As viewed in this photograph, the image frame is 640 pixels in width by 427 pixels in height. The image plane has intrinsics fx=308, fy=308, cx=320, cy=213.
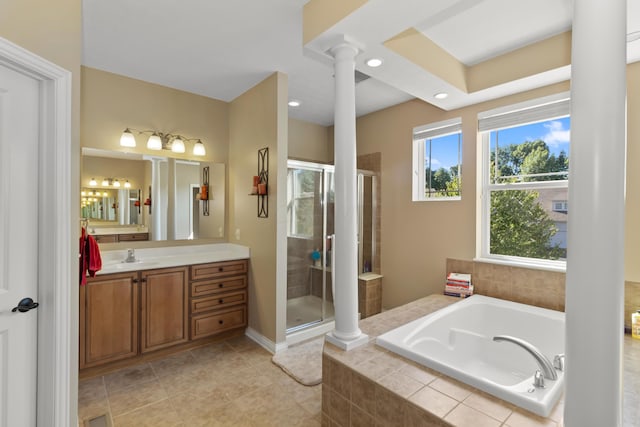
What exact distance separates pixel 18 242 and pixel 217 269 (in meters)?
1.65

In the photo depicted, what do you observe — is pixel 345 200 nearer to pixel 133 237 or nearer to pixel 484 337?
pixel 484 337

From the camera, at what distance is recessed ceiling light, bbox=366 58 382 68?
219 centimetres

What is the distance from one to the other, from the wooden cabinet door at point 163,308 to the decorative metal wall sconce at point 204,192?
848 mm

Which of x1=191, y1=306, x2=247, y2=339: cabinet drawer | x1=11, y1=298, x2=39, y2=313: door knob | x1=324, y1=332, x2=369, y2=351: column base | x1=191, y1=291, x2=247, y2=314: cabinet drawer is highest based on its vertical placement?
x1=11, y1=298, x2=39, y2=313: door knob

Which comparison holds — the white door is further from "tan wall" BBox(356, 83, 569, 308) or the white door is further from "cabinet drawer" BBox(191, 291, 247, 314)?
"tan wall" BBox(356, 83, 569, 308)

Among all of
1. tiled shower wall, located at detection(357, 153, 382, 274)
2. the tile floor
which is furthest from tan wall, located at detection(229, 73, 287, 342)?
tiled shower wall, located at detection(357, 153, 382, 274)

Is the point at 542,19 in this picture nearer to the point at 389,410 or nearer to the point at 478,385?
the point at 478,385

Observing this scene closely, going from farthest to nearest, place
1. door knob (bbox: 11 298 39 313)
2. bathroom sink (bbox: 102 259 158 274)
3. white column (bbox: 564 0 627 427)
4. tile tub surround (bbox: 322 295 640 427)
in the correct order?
bathroom sink (bbox: 102 259 158 274)
door knob (bbox: 11 298 39 313)
tile tub surround (bbox: 322 295 640 427)
white column (bbox: 564 0 627 427)

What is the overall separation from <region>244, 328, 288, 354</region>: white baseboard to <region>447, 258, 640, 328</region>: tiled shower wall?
184cm

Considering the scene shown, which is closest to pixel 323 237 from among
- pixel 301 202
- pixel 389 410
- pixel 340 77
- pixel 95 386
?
pixel 301 202

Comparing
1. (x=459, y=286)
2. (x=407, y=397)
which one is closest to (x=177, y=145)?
(x=407, y=397)

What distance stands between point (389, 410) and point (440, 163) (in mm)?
2631

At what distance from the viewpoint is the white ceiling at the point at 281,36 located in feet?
6.14

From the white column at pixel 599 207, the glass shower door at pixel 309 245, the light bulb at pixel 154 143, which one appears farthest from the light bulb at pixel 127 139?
the white column at pixel 599 207
